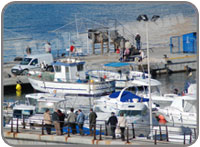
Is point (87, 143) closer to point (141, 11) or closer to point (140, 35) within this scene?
point (140, 35)

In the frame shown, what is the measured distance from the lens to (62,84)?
3409 cm

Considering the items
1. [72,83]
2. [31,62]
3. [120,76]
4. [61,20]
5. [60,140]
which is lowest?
[60,140]

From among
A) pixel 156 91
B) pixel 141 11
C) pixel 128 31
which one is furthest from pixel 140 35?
pixel 156 91

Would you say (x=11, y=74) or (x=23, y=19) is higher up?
(x=23, y=19)

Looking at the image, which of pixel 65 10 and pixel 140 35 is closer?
pixel 140 35

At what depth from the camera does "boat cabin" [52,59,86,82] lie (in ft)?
112

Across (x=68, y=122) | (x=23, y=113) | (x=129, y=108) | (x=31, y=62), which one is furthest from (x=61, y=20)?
(x=68, y=122)

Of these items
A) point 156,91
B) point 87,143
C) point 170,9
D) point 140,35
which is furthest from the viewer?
point 170,9

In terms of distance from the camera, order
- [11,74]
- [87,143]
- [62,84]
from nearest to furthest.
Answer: [87,143]
[62,84]
[11,74]

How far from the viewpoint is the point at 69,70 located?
34000 mm

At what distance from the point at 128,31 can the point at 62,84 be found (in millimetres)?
20499

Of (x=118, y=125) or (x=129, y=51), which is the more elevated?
(x=129, y=51)

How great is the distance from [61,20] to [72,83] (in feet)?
94.3

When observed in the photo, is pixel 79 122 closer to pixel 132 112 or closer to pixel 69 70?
pixel 132 112
